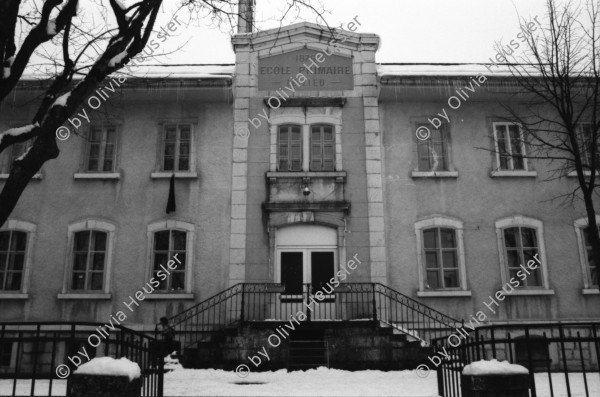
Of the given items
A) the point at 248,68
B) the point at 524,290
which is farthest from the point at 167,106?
the point at 524,290

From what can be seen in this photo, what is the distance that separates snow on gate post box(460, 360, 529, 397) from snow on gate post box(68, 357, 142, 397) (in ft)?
13.0

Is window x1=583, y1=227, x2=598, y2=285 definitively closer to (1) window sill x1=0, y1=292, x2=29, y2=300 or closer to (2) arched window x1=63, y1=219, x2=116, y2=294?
(2) arched window x1=63, y1=219, x2=116, y2=294

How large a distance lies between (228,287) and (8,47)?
8747 mm

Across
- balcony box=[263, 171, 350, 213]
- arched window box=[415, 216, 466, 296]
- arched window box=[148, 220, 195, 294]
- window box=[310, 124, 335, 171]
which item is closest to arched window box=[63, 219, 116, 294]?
arched window box=[148, 220, 195, 294]

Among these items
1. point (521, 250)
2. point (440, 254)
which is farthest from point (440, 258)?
point (521, 250)

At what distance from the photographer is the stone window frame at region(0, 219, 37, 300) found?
563 inches

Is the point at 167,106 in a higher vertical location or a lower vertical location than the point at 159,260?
higher

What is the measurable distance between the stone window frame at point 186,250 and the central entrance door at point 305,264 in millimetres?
2423

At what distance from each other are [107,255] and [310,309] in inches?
234

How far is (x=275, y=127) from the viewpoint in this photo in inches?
613

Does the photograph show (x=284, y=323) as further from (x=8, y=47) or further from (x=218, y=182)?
(x=8, y=47)

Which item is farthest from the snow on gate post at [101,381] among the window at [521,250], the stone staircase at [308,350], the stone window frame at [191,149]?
the window at [521,250]

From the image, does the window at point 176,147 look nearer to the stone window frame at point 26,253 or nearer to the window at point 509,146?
the stone window frame at point 26,253

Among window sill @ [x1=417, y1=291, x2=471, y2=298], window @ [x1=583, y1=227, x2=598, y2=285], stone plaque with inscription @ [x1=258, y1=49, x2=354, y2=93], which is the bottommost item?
window sill @ [x1=417, y1=291, x2=471, y2=298]
